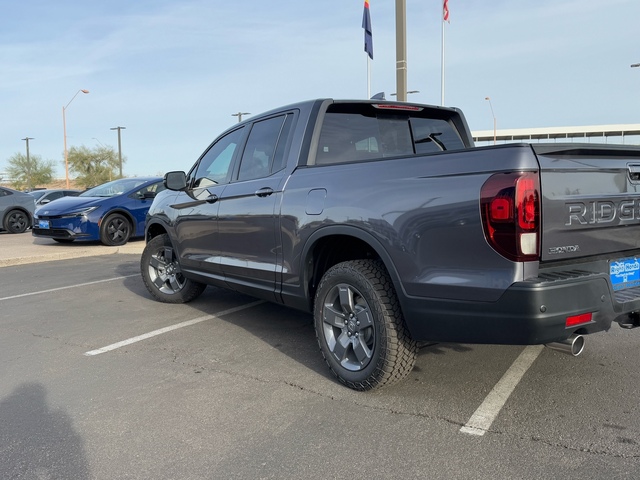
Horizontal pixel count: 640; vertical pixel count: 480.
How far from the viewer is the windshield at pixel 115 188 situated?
1173 cm

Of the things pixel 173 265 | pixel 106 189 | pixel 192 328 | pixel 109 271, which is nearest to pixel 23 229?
pixel 106 189

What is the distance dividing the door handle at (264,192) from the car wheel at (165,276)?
214cm

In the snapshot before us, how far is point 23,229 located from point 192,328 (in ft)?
45.7

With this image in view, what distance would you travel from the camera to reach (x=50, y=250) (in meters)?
11.1

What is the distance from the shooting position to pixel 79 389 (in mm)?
3574

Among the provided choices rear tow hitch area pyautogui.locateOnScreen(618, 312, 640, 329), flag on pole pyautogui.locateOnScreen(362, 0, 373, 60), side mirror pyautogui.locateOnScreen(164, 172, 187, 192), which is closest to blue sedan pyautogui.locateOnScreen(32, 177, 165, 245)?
flag on pole pyautogui.locateOnScreen(362, 0, 373, 60)

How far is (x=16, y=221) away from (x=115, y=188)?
6.26 metres

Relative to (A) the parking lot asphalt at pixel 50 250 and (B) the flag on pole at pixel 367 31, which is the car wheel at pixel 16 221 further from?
(B) the flag on pole at pixel 367 31

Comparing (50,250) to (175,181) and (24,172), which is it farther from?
(24,172)

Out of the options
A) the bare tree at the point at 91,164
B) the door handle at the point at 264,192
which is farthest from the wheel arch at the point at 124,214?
the bare tree at the point at 91,164

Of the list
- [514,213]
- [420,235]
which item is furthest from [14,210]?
[514,213]

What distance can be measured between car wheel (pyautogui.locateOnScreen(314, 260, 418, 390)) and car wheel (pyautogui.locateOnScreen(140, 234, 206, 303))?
2767 millimetres

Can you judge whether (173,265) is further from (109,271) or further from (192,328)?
(109,271)

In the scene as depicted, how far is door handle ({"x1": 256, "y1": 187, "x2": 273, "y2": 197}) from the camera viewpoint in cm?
402
